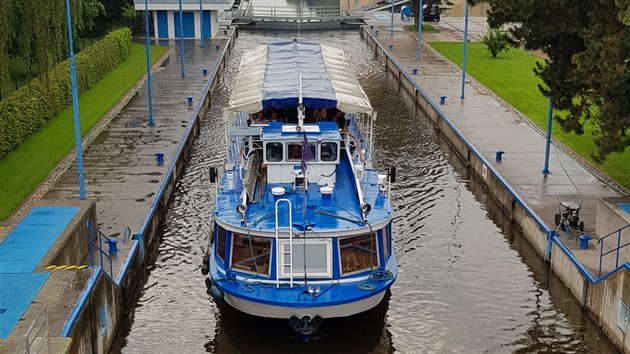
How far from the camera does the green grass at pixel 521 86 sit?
1462 inches

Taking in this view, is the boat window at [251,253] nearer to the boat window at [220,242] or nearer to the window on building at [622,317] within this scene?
the boat window at [220,242]

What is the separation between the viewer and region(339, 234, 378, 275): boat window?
78.0 feet

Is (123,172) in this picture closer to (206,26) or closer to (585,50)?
(585,50)

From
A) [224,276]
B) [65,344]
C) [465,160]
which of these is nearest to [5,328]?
[65,344]

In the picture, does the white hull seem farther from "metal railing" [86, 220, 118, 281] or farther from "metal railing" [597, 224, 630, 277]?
"metal railing" [597, 224, 630, 277]

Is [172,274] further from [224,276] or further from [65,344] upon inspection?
[65,344]

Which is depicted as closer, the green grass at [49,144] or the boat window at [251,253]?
the boat window at [251,253]

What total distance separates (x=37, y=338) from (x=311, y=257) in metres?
8.07

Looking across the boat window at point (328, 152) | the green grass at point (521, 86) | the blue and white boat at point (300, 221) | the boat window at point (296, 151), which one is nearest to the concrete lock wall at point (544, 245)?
the green grass at point (521, 86)

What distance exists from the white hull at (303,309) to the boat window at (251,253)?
1.02 metres

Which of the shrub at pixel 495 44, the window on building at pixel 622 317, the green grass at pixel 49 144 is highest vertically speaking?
the shrub at pixel 495 44

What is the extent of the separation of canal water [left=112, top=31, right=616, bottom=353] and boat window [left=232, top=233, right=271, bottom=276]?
192cm

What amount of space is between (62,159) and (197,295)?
44.1 feet

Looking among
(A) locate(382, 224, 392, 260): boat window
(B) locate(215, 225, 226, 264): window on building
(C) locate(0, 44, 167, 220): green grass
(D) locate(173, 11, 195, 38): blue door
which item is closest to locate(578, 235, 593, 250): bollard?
(A) locate(382, 224, 392, 260): boat window
